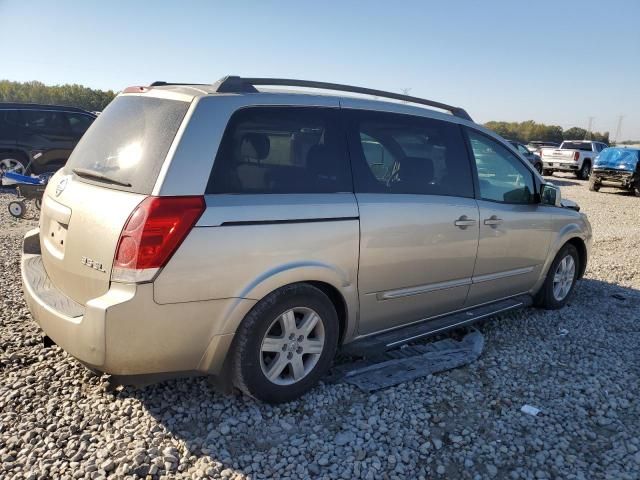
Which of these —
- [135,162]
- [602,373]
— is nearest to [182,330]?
[135,162]

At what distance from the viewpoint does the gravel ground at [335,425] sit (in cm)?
255

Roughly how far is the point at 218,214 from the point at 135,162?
547 millimetres

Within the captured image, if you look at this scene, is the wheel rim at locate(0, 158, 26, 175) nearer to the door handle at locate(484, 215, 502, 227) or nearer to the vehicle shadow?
the vehicle shadow

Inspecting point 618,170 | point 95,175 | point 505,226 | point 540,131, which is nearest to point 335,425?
point 95,175

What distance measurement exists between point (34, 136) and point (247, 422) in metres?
11.2

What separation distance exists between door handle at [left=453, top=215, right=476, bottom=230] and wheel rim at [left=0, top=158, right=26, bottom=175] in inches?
430

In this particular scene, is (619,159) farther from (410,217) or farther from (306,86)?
(306,86)

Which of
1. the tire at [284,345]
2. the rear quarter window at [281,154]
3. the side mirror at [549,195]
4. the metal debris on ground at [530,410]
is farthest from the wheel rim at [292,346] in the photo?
the side mirror at [549,195]

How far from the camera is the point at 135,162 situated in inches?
105

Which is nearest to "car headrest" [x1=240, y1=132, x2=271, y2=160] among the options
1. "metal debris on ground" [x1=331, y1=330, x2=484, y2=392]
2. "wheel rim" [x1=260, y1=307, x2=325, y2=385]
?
"wheel rim" [x1=260, y1=307, x2=325, y2=385]

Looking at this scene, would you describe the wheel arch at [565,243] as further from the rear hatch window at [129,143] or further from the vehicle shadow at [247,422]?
the rear hatch window at [129,143]

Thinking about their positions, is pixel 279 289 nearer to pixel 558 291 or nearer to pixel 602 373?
pixel 602 373

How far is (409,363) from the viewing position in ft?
12.1

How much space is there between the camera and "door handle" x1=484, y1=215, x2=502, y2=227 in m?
3.98
